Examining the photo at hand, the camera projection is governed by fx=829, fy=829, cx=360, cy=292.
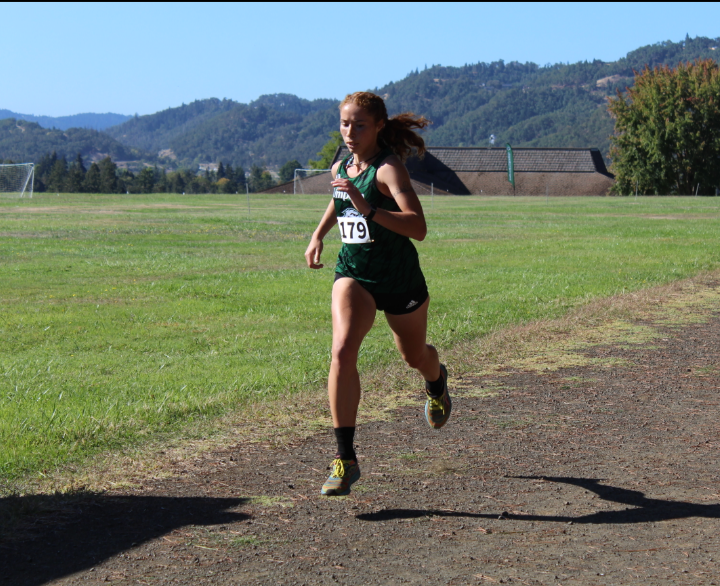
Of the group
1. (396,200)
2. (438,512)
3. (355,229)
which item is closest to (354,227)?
(355,229)

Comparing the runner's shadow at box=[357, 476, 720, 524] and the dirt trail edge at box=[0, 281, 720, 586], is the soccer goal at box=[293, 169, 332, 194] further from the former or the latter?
the runner's shadow at box=[357, 476, 720, 524]

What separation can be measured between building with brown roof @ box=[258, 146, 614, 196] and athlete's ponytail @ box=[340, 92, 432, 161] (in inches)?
3083

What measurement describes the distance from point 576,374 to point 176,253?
515 inches

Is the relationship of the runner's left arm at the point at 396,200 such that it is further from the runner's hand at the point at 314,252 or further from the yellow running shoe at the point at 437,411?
the yellow running shoe at the point at 437,411

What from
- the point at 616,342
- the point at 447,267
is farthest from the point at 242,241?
the point at 616,342

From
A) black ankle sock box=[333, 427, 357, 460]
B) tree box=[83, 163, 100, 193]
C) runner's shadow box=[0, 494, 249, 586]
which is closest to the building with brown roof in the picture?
tree box=[83, 163, 100, 193]

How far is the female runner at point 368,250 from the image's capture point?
14.7 ft

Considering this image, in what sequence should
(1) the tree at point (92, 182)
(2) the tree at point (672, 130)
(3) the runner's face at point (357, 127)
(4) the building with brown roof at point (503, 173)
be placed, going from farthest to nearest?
(1) the tree at point (92, 182) < (4) the building with brown roof at point (503, 173) < (2) the tree at point (672, 130) < (3) the runner's face at point (357, 127)

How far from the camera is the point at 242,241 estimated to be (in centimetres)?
2266

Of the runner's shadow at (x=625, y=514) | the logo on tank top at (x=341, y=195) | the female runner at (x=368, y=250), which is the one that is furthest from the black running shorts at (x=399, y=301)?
the runner's shadow at (x=625, y=514)

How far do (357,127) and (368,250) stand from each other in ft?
2.27

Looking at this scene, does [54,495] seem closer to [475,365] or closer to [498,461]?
[498,461]

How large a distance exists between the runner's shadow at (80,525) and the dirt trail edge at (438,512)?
0.01 m

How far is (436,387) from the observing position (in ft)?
17.5
